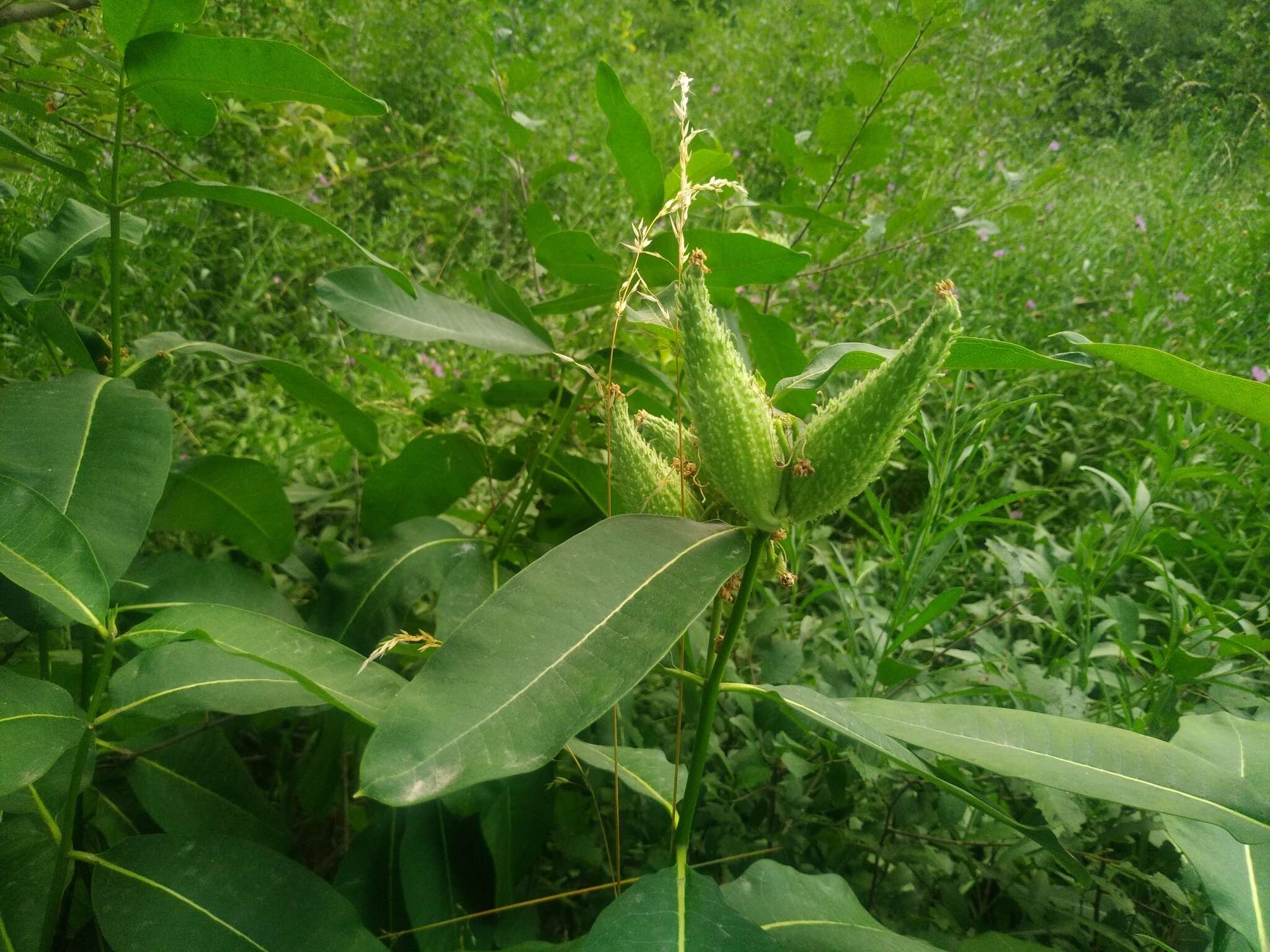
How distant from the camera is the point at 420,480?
4.04 feet

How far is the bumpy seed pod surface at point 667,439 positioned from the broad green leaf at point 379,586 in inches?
18.1

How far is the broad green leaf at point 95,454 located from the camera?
0.74 m

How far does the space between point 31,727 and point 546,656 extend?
441 mm

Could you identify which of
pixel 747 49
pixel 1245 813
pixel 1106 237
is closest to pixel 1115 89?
pixel 1106 237

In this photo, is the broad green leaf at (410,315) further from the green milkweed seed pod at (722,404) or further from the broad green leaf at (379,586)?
the green milkweed seed pod at (722,404)

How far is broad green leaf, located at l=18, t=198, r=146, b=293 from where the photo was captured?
954 mm

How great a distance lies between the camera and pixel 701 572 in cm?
60

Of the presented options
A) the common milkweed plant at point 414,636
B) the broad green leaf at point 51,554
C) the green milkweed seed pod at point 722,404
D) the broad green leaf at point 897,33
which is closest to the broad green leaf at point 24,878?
the common milkweed plant at point 414,636

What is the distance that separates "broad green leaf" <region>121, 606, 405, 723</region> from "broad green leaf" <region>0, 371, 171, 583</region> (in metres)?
0.08

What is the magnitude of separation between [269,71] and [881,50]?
118 cm

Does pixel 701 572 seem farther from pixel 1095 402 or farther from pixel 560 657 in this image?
pixel 1095 402

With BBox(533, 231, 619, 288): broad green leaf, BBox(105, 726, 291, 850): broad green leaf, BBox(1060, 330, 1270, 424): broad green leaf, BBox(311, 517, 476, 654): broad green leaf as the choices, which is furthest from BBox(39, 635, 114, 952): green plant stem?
BBox(1060, 330, 1270, 424): broad green leaf

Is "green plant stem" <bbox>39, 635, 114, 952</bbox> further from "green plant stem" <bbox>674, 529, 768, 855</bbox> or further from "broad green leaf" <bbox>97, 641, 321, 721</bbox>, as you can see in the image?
"green plant stem" <bbox>674, 529, 768, 855</bbox>

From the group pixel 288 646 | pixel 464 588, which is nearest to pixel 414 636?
pixel 288 646
